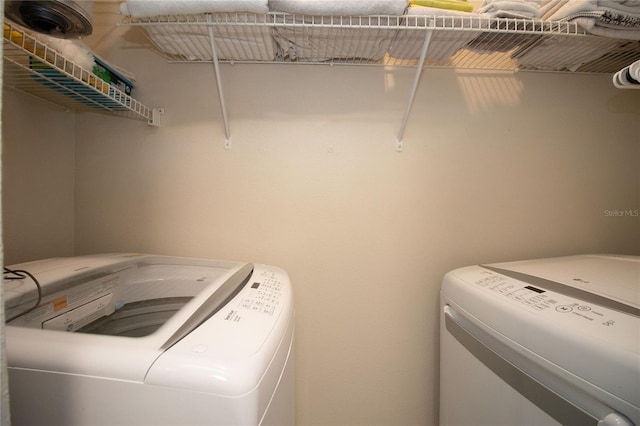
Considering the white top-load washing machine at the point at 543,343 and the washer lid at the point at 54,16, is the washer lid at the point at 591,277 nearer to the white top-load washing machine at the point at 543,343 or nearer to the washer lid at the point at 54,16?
the white top-load washing machine at the point at 543,343

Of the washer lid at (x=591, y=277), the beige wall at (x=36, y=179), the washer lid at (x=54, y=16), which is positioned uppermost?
the washer lid at (x=54, y=16)

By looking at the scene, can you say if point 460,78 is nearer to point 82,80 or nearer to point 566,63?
point 566,63

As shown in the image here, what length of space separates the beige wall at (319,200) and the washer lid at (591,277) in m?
0.25

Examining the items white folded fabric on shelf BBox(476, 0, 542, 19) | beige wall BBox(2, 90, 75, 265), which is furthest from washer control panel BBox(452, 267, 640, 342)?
beige wall BBox(2, 90, 75, 265)

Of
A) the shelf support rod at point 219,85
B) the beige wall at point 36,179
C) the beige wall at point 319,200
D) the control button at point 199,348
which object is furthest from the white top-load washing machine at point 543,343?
the beige wall at point 36,179

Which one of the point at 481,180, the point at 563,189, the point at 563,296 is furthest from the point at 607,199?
the point at 563,296

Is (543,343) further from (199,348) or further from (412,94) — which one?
(412,94)

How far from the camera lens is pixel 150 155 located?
1056mm

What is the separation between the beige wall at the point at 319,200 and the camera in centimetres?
105

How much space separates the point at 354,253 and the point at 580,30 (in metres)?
1.06

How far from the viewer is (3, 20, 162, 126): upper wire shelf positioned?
60 centimetres

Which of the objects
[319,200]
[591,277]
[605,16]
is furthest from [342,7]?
[591,277]

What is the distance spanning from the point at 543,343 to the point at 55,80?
1.49 m

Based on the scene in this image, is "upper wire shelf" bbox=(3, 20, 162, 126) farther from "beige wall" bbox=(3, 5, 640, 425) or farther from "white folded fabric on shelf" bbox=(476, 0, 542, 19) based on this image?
"white folded fabric on shelf" bbox=(476, 0, 542, 19)
